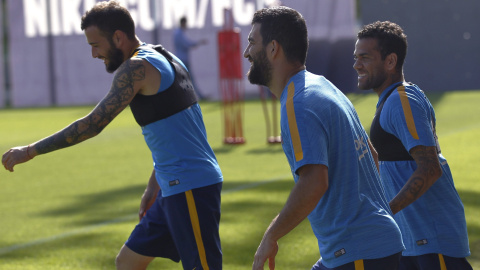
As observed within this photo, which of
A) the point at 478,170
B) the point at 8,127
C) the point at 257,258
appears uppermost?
the point at 257,258

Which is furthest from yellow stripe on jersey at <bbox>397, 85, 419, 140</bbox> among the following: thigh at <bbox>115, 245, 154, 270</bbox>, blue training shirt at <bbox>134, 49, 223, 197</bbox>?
thigh at <bbox>115, 245, 154, 270</bbox>

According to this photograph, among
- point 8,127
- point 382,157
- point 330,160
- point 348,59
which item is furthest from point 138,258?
point 348,59

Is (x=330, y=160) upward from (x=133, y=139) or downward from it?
upward

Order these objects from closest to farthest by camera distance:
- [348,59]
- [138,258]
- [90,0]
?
1. [138,258]
2. [348,59]
3. [90,0]

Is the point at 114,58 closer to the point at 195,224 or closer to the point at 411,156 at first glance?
the point at 195,224

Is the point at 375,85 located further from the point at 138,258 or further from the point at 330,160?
the point at 138,258

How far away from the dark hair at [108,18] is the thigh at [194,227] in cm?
100

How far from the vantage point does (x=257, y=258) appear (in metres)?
3.13

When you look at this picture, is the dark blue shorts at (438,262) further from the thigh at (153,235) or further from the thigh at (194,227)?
the thigh at (153,235)

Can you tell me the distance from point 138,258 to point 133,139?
41.3ft

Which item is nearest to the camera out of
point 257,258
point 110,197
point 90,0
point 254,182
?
point 257,258

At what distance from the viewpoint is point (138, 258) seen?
475cm

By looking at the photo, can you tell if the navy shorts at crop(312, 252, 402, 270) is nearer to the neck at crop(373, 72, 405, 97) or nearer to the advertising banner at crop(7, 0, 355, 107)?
the neck at crop(373, 72, 405, 97)

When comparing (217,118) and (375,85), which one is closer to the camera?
(375,85)
